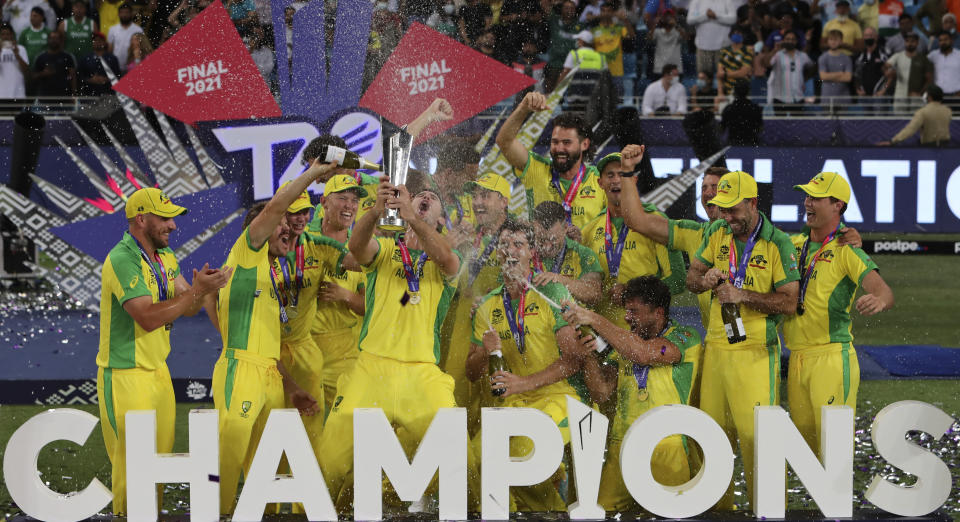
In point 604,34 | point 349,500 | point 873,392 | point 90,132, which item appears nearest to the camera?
point 349,500

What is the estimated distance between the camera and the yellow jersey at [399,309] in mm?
5527

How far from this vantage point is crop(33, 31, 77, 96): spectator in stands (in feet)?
41.3

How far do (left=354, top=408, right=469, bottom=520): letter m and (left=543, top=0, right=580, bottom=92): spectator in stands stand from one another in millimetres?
6233

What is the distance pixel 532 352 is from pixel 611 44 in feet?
22.6

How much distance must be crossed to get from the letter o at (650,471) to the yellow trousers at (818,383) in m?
0.75

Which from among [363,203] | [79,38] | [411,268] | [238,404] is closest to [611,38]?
[79,38]

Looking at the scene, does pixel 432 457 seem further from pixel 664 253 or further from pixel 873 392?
pixel 873 392

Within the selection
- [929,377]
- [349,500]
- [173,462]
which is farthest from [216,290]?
[929,377]

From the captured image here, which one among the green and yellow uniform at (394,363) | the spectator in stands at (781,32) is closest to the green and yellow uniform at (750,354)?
the green and yellow uniform at (394,363)

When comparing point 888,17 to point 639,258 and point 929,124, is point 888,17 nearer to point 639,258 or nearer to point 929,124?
point 929,124

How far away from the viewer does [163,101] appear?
10398mm

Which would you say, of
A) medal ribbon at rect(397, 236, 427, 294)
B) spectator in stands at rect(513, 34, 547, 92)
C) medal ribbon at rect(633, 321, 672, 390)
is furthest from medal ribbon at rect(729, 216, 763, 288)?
spectator in stands at rect(513, 34, 547, 92)

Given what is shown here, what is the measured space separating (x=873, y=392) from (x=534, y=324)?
355cm

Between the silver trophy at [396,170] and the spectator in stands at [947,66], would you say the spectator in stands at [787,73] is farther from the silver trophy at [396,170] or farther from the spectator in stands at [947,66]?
the silver trophy at [396,170]
